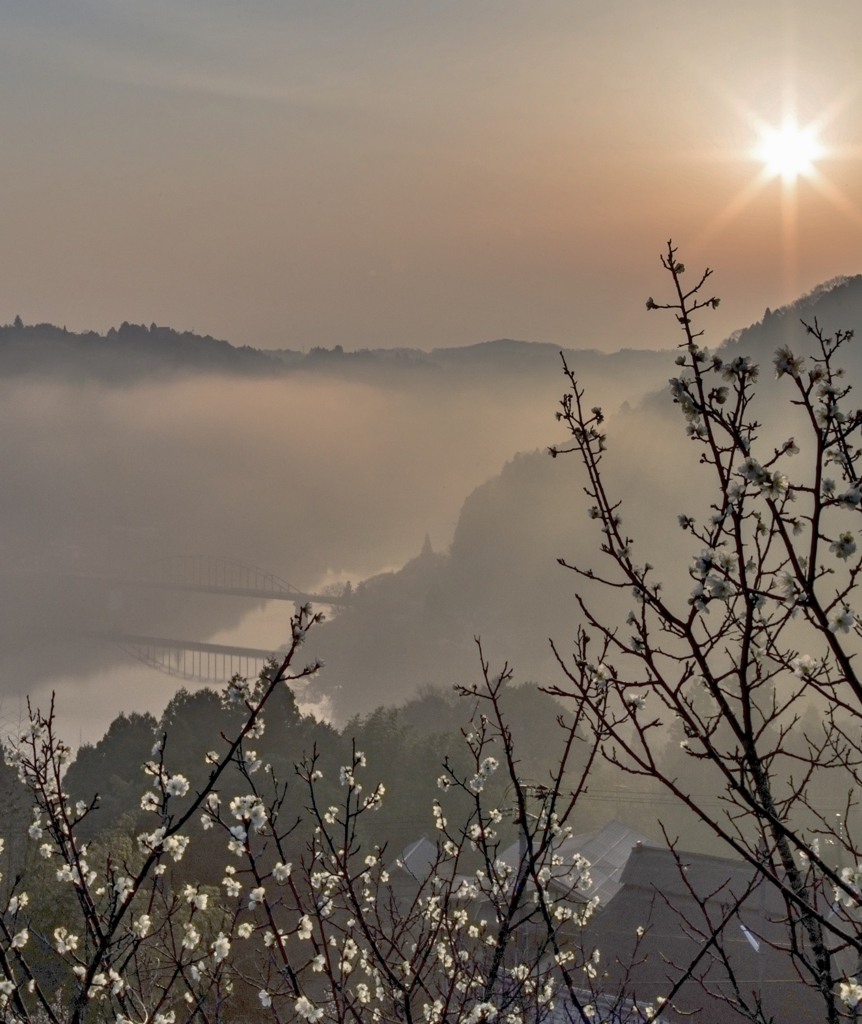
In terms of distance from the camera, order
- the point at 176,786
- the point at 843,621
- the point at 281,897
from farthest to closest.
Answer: the point at 281,897
the point at 176,786
the point at 843,621

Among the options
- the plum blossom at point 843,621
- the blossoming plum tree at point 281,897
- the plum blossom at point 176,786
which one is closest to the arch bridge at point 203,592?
the blossoming plum tree at point 281,897

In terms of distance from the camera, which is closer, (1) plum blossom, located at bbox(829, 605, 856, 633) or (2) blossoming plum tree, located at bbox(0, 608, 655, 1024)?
(1) plum blossom, located at bbox(829, 605, 856, 633)

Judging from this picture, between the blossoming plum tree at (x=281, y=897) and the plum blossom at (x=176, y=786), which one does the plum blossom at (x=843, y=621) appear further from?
the plum blossom at (x=176, y=786)

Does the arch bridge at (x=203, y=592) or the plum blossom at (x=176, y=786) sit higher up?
the arch bridge at (x=203, y=592)

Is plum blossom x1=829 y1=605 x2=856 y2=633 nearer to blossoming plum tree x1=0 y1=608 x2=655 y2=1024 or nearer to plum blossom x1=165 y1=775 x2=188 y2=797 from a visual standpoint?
blossoming plum tree x1=0 y1=608 x2=655 y2=1024

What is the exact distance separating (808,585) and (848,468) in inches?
15.4

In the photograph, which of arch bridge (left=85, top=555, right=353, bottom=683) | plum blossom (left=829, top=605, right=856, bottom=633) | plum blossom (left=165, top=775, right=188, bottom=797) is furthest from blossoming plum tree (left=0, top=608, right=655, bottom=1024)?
arch bridge (left=85, top=555, right=353, bottom=683)

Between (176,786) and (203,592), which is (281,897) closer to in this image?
(176,786)

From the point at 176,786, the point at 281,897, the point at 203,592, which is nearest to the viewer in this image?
the point at 176,786

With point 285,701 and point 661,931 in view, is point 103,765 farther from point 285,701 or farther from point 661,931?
point 661,931

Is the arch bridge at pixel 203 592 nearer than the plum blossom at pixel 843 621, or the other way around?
the plum blossom at pixel 843 621

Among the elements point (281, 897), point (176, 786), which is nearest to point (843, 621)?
point (176, 786)

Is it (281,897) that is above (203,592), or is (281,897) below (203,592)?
below

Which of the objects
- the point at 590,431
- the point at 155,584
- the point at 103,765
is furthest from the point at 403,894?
the point at 155,584
